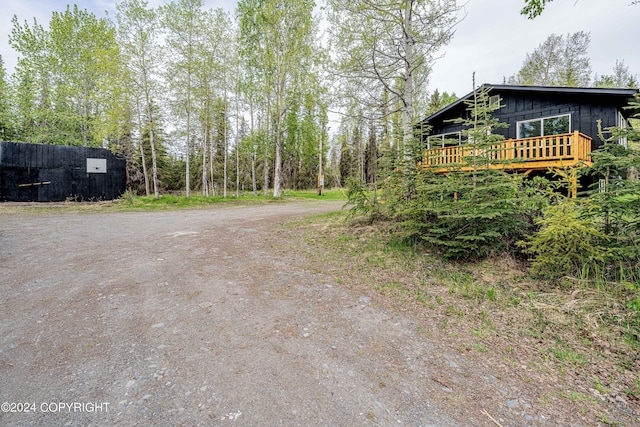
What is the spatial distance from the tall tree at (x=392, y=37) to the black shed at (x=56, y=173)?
16.6m

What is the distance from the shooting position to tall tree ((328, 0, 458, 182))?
269 inches

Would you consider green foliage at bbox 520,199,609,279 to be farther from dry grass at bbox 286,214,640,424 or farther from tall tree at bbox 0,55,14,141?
tall tree at bbox 0,55,14,141

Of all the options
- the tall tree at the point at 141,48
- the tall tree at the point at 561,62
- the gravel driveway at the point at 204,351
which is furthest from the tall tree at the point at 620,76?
the gravel driveway at the point at 204,351

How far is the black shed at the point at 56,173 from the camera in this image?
47.0 feet

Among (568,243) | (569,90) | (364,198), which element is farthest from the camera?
(569,90)

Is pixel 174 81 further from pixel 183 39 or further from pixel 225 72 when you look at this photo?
pixel 225 72

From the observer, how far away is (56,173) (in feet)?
50.1

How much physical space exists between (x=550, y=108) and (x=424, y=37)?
822 cm

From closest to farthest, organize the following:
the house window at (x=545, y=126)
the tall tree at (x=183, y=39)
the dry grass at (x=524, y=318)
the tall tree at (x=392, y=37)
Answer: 1. the dry grass at (x=524, y=318)
2. the tall tree at (x=392, y=37)
3. the house window at (x=545, y=126)
4. the tall tree at (x=183, y=39)

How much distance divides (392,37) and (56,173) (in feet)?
61.5

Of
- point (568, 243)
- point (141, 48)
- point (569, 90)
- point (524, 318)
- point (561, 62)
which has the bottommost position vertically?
point (524, 318)

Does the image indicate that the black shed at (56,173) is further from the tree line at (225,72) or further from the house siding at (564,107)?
the house siding at (564,107)

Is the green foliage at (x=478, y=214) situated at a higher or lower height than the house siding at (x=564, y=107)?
lower

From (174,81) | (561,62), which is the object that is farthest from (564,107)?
(174,81)
